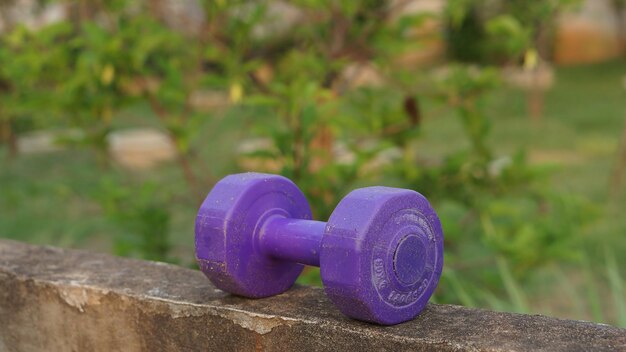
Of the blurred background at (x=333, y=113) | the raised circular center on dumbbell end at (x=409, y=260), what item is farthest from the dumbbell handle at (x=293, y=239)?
the blurred background at (x=333, y=113)

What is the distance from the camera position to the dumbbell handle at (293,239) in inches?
59.3

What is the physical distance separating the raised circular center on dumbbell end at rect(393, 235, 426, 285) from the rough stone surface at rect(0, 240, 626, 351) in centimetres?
8

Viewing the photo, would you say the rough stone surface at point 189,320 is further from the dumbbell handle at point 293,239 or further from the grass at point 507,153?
the grass at point 507,153

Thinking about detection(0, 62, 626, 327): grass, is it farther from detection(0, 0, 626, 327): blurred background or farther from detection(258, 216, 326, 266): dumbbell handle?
detection(258, 216, 326, 266): dumbbell handle

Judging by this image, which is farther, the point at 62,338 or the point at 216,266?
the point at 62,338

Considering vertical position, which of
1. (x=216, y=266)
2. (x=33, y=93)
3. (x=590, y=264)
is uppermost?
(x=33, y=93)

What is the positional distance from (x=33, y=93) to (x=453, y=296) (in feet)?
5.60

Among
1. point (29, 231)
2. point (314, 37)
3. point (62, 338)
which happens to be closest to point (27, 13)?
point (29, 231)

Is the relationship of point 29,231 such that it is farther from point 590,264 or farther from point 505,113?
point 505,113

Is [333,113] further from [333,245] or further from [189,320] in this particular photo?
[333,245]

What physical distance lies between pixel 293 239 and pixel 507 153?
633 centimetres

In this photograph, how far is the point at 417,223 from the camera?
146 cm

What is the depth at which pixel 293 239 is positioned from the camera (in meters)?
1.53

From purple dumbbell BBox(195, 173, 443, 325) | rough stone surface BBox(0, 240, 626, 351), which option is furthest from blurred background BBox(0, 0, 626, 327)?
purple dumbbell BBox(195, 173, 443, 325)
